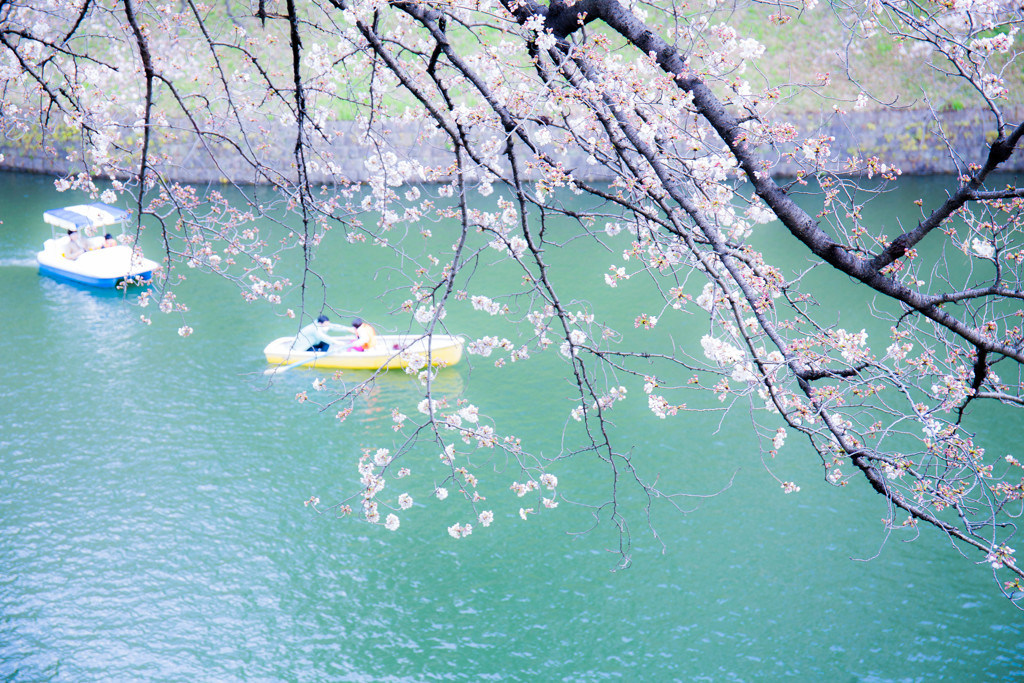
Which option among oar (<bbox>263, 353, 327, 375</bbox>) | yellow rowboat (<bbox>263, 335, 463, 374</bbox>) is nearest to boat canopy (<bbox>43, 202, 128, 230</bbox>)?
yellow rowboat (<bbox>263, 335, 463, 374</bbox>)

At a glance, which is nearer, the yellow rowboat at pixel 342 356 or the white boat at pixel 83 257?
the yellow rowboat at pixel 342 356

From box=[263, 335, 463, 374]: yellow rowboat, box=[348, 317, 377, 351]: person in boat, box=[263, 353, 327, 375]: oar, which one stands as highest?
box=[348, 317, 377, 351]: person in boat

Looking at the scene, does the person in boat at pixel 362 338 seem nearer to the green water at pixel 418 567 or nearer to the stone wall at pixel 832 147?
the green water at pixel 418 567

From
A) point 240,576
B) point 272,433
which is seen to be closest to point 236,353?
point 272,433

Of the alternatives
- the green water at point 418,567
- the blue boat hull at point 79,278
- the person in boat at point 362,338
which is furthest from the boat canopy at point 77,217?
the person in boat at point 362,338

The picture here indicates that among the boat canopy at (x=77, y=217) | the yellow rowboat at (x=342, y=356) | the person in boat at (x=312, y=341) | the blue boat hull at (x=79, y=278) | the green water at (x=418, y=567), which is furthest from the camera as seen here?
the boat canopy at (x=77, y=217)

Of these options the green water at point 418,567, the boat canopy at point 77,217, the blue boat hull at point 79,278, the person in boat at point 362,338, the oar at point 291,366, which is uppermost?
the boat canopy at point 77,217

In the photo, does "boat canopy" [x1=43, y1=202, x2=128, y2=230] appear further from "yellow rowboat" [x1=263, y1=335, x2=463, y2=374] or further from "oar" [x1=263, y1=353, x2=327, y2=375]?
"oar" [x1=263, y1=353, x2=327, y2=375]

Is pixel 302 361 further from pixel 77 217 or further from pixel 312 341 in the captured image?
pixel 77 217
